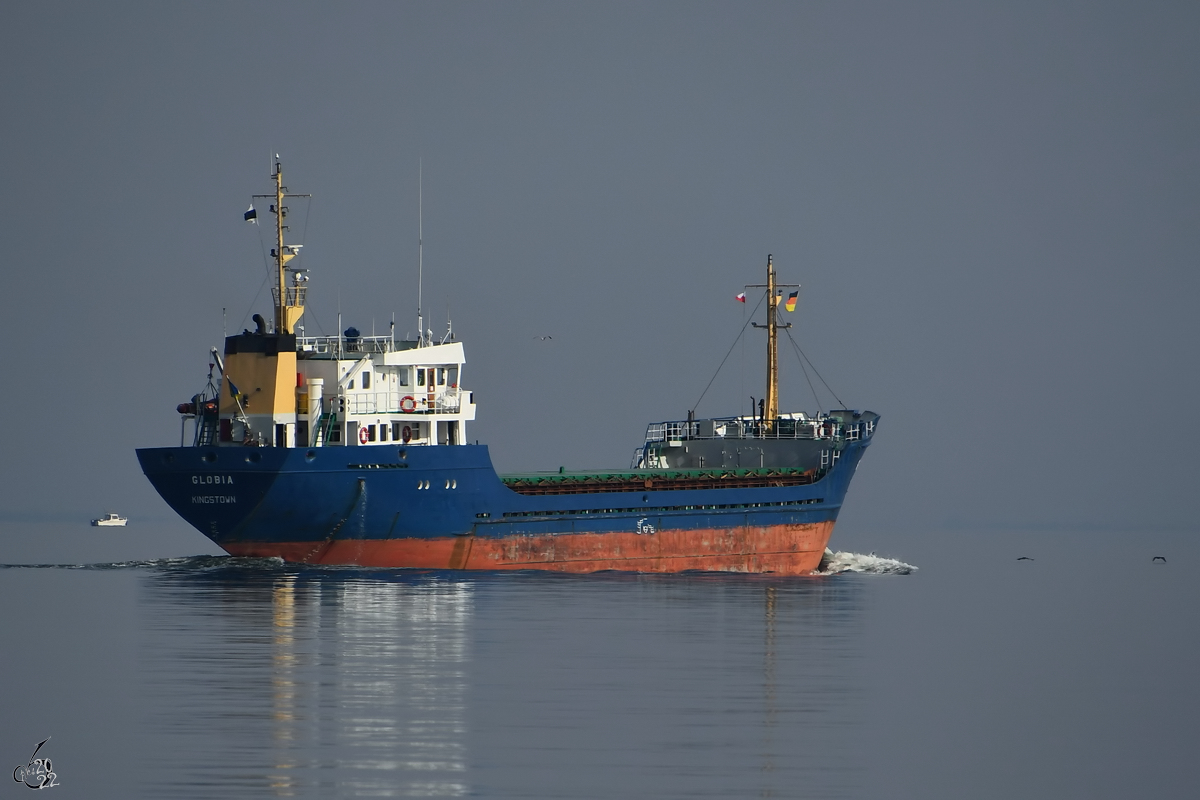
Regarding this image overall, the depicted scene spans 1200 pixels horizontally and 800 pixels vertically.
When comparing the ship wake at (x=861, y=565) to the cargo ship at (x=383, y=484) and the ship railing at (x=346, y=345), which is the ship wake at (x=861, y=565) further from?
the ship railing at (x=346, y=345)

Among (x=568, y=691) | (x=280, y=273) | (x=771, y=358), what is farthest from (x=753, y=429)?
(x=568, y=691)

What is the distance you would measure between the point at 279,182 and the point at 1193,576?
127 ft

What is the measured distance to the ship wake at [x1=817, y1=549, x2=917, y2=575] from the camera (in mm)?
55969

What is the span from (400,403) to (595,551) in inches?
265

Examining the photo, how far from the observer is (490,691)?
2533 cm

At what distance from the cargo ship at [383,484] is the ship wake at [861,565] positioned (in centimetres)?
648

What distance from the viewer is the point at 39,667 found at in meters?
28.1

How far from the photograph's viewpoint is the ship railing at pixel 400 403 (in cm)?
4422

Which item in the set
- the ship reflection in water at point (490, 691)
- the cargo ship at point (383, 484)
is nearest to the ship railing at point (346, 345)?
the cargo ship at point (383, 484)

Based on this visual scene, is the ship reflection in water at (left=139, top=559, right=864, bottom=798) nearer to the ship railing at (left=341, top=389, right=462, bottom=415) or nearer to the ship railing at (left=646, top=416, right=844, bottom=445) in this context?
the ship railing at (left=341, top=389, right=462, bottom=415)

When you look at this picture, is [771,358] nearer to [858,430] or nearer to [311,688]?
[858,430]

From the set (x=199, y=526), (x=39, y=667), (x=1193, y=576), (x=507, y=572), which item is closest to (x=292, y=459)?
A: (x=199, y=526)

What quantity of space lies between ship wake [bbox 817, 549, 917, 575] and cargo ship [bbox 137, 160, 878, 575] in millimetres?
6479

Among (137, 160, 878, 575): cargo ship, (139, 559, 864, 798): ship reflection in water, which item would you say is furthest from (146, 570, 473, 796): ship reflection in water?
(137, 160, 878, 575): cargo ship
